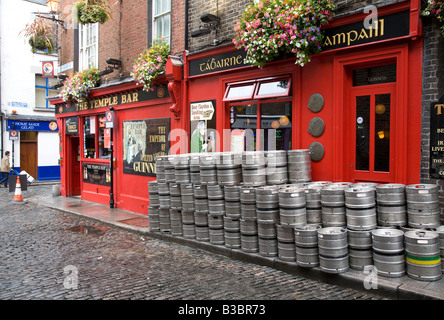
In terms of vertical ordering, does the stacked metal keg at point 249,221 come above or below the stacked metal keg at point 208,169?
below

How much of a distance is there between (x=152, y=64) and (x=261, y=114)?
3.71 metres

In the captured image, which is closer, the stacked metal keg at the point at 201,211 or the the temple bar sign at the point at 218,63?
the stacked metal keg at the point at 201,211

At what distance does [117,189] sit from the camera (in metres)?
12.8

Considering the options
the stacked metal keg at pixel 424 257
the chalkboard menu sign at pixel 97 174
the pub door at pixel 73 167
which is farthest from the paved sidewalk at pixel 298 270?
the pub door at pixel 73 167

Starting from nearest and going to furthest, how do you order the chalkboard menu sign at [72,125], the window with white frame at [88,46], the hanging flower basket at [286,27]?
the hanging flower basket at [286,27]
the window with white frame at [88,46]
the chalkboard menu sign at [72,125]

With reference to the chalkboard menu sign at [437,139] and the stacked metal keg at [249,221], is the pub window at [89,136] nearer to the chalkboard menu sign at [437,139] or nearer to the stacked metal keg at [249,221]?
the stacked metal keg at [249,221]

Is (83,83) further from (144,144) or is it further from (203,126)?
(203,126)

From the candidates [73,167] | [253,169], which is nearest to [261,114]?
[253,169]

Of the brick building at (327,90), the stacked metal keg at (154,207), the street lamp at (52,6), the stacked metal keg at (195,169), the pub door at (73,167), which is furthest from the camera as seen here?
the pub door at (73,167)

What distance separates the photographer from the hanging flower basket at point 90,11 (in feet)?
38.1

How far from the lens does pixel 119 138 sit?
12.9 metres

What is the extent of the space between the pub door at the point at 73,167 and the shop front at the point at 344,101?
9361mm
